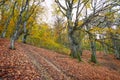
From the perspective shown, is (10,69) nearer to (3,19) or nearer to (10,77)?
(10,77)

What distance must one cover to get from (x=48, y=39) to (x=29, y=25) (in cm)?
500

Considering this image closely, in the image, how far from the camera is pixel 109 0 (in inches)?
498

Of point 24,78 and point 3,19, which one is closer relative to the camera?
point 24,78

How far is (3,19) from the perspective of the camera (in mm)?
32812

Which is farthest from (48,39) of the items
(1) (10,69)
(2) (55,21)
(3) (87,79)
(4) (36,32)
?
(1) (10,69)

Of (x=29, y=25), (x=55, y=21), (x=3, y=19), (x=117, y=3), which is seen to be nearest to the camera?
(x=117, y=3)

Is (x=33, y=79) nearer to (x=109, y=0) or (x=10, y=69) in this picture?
(x=10, y=69)

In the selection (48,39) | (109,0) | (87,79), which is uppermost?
(109,0)

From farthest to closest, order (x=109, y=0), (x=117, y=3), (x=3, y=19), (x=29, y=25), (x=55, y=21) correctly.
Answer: (x=55, y=21), (x=29, y=25), (x=3, y=19), (x=109, y=0), (x=117, y=3)

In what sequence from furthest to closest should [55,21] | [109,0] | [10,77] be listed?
[55,21], [109,0], [10,77]

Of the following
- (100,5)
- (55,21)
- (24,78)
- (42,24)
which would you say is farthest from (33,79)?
(55,21)

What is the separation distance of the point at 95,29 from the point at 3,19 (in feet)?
81.6

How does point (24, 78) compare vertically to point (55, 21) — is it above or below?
below

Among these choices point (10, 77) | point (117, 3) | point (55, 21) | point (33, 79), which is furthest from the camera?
point (55, 21)
